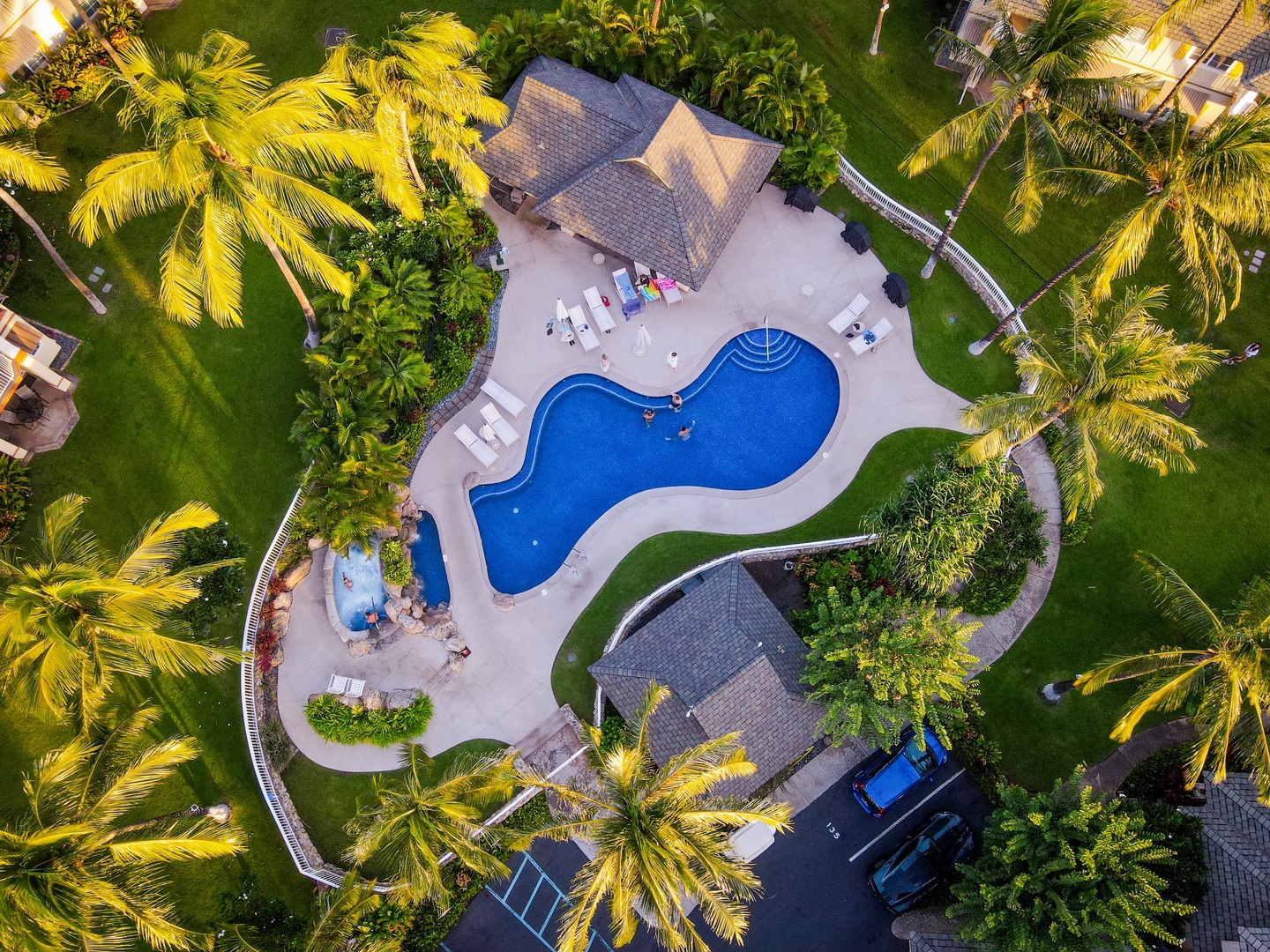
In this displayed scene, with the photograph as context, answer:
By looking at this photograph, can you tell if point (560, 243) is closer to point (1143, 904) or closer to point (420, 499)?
point (420, 499)

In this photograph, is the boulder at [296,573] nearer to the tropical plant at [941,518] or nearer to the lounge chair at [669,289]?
the lounge chair at [669,289]

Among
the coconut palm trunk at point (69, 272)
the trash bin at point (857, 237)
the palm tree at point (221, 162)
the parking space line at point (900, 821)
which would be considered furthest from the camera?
the trash bin at point (857, 237)

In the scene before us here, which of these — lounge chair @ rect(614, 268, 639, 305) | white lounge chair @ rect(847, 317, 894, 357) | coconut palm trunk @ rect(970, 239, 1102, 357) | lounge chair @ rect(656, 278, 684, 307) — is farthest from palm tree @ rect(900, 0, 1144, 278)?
lounge chair @ rect(614, 268, 639, 305)

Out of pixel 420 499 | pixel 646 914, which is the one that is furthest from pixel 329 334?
pixel 646 914

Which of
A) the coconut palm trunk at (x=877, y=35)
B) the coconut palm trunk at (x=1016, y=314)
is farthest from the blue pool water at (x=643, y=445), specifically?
the coconut palm trunk at (x=877, y=35)

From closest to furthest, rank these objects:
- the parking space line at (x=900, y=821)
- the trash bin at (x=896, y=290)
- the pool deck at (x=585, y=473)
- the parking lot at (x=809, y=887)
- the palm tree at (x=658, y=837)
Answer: the palm tree at (x=658, y=837), the parking lot at (x=809, y=887), the parking space line at (x=900, y=821), the pool deck at (x=585, y=473), the trash bin at (x=896, y=290)

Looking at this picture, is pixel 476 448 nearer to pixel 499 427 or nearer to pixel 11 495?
pixel 499 427

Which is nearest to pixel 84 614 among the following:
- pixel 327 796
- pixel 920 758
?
pixel 327 796
